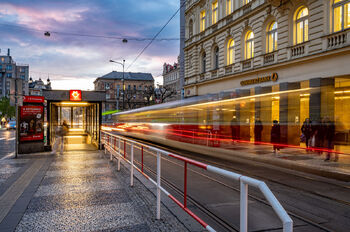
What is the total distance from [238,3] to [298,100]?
1332cm

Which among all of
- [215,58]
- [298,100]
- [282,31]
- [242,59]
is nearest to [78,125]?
[215,58]

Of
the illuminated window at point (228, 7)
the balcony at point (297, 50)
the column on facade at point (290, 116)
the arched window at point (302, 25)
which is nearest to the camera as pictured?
the column on facade at point (290, 116)

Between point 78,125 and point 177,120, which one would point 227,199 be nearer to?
point 177,120

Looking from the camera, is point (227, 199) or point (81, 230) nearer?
point (81, 230)

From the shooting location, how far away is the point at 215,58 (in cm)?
2823

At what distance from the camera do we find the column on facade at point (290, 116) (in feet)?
45.2

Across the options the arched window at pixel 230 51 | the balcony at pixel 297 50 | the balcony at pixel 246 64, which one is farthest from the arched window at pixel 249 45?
the balcony at pixel 297 50

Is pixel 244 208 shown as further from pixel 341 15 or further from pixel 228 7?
pixel 228 7

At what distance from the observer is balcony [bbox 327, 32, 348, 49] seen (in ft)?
49.8

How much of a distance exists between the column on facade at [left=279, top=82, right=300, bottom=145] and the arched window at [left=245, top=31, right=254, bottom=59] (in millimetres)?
9063

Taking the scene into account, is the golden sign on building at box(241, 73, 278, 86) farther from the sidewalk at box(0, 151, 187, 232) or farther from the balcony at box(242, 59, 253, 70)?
the sidewalk at box(0, 151, 187, 232)

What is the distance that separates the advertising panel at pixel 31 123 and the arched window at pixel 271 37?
15.3 m

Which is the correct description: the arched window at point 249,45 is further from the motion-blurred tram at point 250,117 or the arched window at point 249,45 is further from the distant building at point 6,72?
the distant building at point 6,72

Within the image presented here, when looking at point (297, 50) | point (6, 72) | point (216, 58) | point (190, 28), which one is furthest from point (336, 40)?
point (6, 72)
